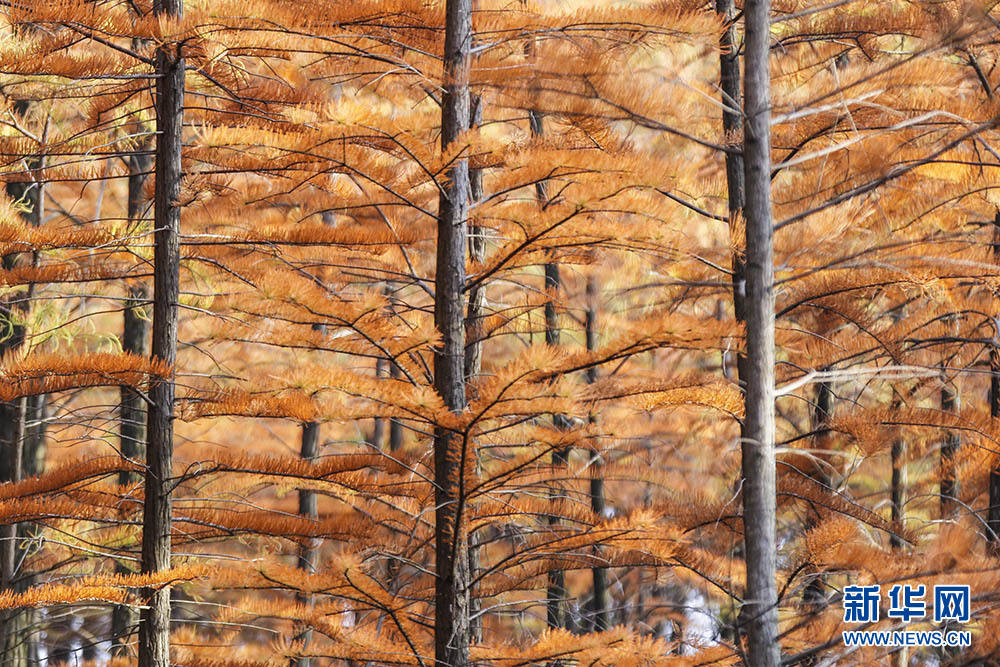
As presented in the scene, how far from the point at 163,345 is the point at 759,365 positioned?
10.8 feet

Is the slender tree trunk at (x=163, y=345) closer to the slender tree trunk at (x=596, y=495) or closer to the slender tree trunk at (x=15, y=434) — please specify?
the slender tree trunk at (x=15, y=434)

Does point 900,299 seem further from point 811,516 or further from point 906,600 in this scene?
point 906,600

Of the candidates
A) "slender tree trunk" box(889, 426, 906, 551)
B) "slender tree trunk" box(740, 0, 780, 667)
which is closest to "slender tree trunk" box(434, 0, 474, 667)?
"slender tree trunk" box(740, 0, 780, 667)

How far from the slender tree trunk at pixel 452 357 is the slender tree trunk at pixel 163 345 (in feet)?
5.07

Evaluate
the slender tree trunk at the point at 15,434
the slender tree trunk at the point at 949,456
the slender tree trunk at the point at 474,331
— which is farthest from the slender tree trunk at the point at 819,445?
the slender tree trunk at the point at 15,434

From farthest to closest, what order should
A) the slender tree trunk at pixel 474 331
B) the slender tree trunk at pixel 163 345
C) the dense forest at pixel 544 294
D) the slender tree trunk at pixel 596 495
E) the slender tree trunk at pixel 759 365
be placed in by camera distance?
the slender tree trunk at pixel 596 495 < the slender tree trunk at pixel 474 331 < the slender tree trunk at pixel 163 345 < the dense forest at pixel 544 294 < the slender tree trunk at pixel 759 365

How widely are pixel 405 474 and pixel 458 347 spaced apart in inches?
65.3

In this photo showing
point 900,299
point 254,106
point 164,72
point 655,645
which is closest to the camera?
point 655,645

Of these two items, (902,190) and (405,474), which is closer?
(405,474)

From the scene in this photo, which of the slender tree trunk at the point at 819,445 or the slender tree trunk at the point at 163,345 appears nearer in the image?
the slender tree trunk at the point at 163,345

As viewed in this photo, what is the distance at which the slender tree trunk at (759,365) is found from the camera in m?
4.18

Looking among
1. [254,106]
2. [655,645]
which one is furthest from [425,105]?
[655,645]

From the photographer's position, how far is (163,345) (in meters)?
5.49

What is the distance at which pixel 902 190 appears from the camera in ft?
23.2
